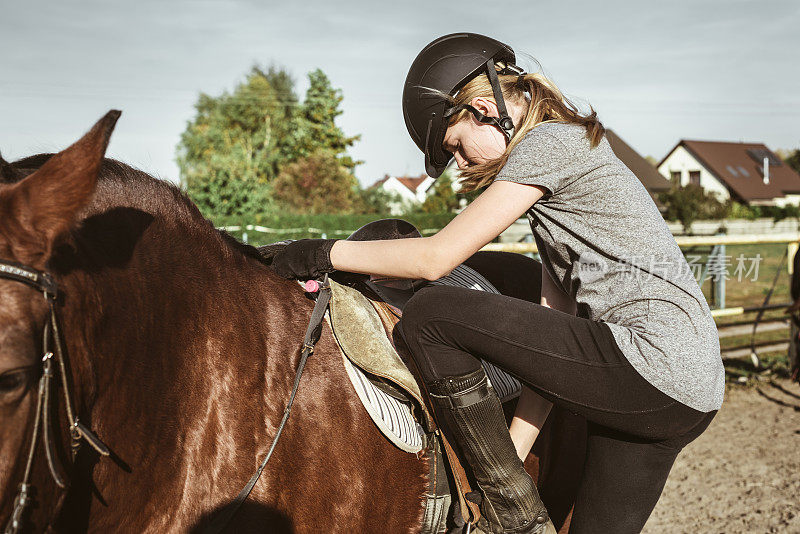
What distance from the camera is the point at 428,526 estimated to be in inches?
77.2

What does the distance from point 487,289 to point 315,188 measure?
34.7 meters

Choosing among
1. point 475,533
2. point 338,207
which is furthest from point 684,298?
point 338,207

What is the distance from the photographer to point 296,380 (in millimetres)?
1764

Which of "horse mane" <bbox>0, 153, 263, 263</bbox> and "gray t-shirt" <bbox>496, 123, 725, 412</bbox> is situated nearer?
"horse mane" <bbox>0, 153, 263, 263</bbox>

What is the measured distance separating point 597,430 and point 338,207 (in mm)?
34926

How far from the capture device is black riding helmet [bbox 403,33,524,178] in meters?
1.97

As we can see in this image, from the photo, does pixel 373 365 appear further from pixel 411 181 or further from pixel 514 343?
pixel 411 181

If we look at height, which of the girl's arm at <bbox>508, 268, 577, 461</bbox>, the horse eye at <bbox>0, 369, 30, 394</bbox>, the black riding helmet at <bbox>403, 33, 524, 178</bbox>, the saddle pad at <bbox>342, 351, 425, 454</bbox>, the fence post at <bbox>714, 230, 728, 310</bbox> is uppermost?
the black riding helmet at <bbox>403, 33, 524, 178</bbox>

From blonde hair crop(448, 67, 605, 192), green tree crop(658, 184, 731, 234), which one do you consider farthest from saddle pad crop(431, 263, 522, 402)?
green tree crop(658, 184, 731, 234)

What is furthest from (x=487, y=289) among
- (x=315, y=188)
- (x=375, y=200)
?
(x=375, y=200)

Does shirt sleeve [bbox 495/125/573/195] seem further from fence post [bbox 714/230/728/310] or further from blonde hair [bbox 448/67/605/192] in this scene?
fence post [bbox 714/230/728/310]

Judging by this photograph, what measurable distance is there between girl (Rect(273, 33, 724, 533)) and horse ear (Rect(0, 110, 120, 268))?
0.81 metres

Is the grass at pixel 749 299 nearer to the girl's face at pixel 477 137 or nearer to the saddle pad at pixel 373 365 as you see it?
the girl's face at pixel 477 137

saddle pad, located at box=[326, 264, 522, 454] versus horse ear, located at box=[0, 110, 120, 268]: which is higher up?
horse ear, located at box=[0, 110, 120, 268]
